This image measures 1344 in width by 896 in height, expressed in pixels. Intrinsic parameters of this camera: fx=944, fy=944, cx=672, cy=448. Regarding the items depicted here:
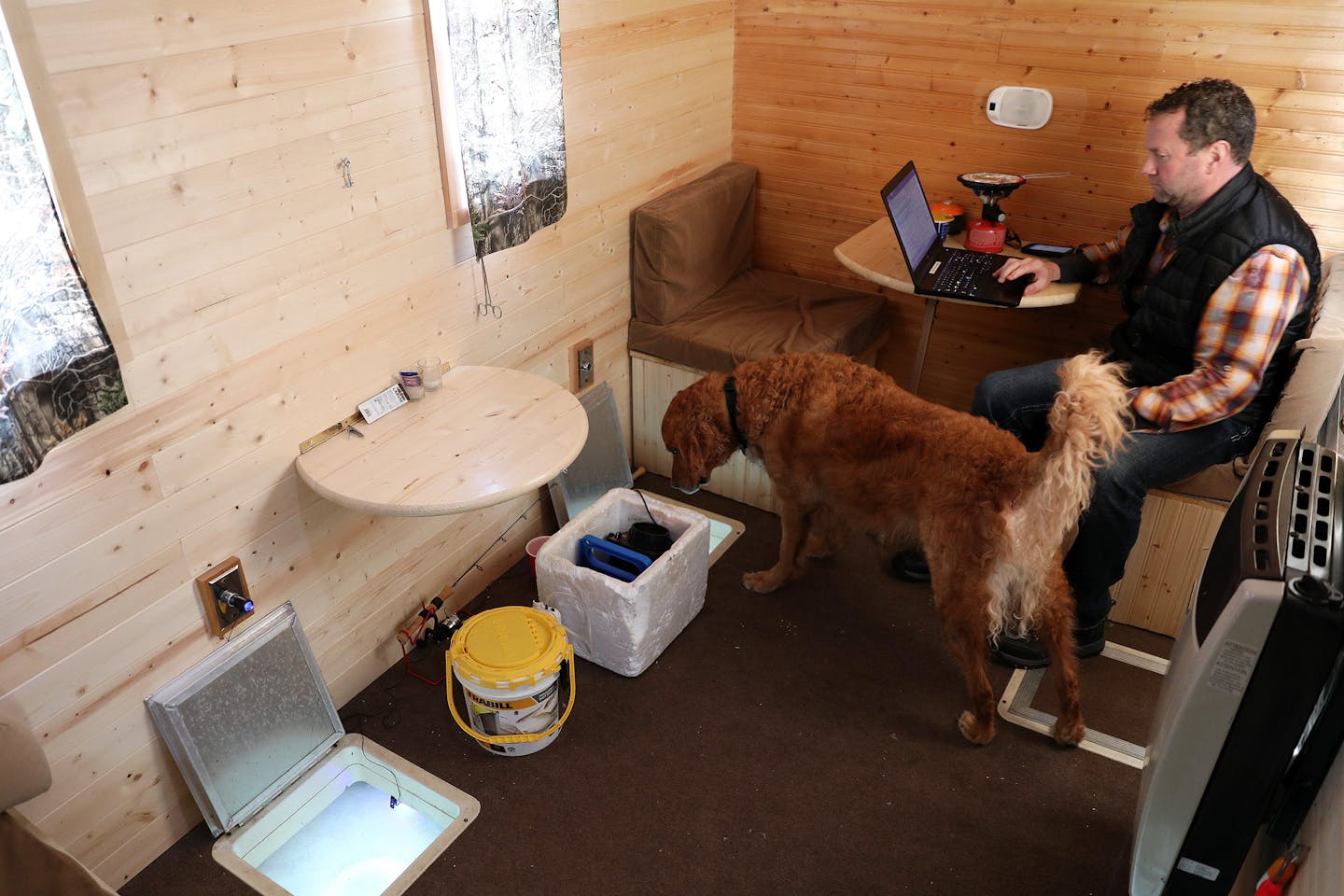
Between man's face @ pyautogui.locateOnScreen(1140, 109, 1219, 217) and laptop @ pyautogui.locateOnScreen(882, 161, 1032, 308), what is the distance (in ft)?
1.66

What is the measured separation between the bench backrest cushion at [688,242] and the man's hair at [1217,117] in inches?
61.7

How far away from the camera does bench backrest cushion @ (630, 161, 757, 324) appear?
131 inches

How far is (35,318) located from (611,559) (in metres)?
1.62

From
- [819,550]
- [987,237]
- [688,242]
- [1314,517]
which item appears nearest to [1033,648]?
[819,550]

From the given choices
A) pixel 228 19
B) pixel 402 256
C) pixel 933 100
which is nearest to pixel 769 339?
pixel 933 100

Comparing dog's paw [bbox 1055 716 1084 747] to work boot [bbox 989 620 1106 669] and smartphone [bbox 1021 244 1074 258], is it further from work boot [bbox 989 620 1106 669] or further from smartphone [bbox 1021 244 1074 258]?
smartphone [bbox 1021 244 1074 258]

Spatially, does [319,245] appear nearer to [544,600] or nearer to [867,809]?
[544,600]

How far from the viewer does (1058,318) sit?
3414mm

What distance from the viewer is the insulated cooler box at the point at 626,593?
8.63ft

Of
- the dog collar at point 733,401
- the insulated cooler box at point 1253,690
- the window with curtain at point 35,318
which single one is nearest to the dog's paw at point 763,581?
the dog collar at point 733,401

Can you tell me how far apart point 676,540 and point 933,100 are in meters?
1.83

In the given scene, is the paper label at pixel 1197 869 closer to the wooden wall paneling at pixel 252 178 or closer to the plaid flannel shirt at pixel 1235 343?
the plaid flannel shirt at pixel 1235 343

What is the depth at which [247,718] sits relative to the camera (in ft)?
7.64

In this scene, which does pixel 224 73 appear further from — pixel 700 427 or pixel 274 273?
pixel 700 427
